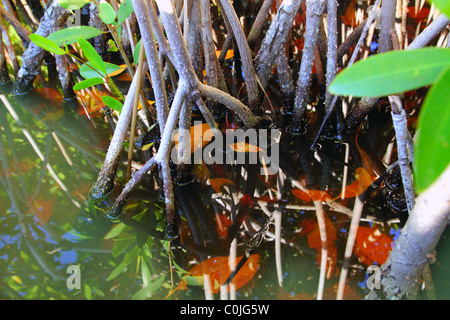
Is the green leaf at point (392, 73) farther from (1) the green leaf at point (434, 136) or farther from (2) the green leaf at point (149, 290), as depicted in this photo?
(2) the green leaf at point (149, 290)

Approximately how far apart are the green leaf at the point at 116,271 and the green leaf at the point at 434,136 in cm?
131

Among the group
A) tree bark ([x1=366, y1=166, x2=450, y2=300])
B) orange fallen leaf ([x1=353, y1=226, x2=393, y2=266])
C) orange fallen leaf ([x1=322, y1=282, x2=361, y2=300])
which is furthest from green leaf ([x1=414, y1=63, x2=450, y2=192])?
orange fallen leaf ([x1=353, y1=226, x2=393, y2=266])

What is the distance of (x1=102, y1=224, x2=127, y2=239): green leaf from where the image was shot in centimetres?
161

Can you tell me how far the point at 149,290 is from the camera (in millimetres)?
1378

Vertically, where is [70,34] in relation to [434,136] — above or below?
above

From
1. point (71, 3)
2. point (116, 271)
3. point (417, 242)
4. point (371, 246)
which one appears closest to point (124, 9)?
point (71, 3)

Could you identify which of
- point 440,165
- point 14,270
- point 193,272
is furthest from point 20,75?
point 440,165

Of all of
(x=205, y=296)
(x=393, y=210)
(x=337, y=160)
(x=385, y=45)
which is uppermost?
(x=385, y=45)

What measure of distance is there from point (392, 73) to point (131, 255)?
4.41 feet

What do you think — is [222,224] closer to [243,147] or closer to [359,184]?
[243,147]

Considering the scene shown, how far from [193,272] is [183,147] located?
1.92ft

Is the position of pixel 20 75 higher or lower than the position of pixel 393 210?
higher

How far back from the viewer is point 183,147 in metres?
1.68

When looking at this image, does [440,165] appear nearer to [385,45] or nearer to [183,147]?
[183,147]
